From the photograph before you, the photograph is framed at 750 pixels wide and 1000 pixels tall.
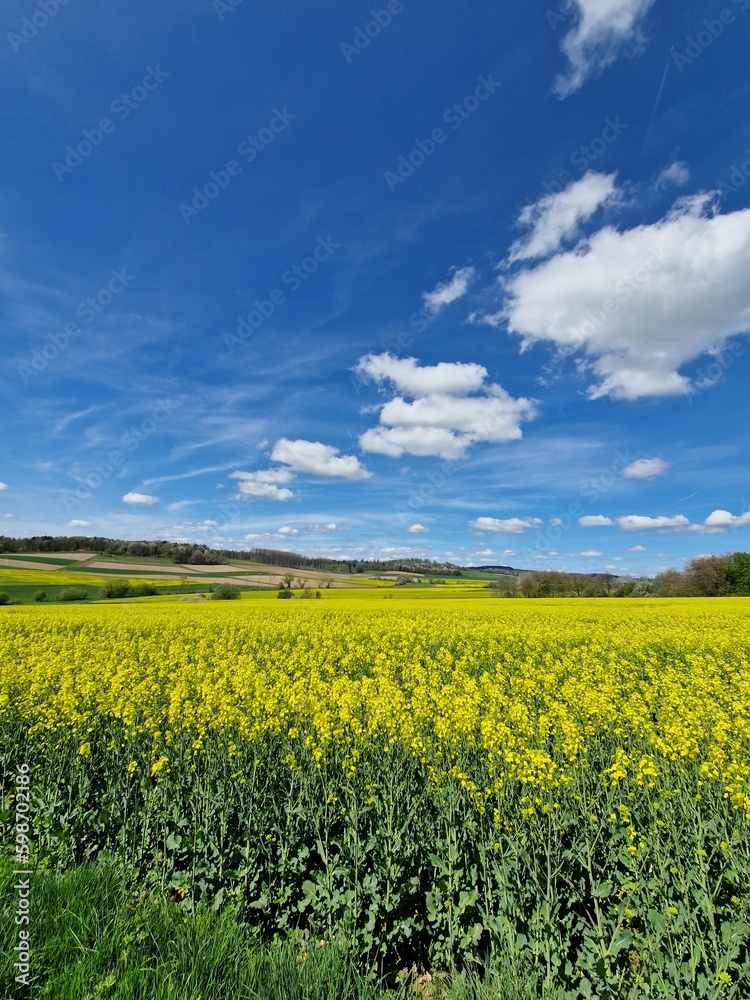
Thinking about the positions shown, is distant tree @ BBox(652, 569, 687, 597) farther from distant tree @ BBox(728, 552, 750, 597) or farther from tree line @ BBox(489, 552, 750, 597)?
distant tree @ BBox(728, 552, 750, 597)

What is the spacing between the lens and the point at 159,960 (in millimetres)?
3125

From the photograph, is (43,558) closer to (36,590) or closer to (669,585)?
(36,590)

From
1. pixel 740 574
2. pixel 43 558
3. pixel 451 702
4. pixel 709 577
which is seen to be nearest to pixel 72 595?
pixel 43 558

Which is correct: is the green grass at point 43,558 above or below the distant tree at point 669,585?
above

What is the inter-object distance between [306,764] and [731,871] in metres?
4.18

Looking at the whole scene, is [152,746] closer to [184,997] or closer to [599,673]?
[184,997]

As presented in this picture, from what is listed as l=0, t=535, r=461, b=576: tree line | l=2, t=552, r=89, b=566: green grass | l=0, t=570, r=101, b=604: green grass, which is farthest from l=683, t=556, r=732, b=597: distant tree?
l=2, t=552, r=89, b=566: green grass

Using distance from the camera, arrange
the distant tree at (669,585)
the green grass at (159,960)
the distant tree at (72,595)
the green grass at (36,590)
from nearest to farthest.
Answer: the green grass at (159,960) < the green grass at (36,590) < the distant tree at (72,595) < the distant tree at (669,585)

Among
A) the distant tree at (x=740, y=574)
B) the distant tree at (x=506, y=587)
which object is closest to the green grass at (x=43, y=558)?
the distant tree at (x=506, y=587)

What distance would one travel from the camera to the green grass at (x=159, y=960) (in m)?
2.86

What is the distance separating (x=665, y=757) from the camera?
4902 mm

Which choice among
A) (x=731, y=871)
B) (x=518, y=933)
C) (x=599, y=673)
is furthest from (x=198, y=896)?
(x=599, y=673)

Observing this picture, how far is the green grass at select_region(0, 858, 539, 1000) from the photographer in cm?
286

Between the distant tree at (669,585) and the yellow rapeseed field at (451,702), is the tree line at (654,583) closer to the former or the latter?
the distant tree at (669,585)
